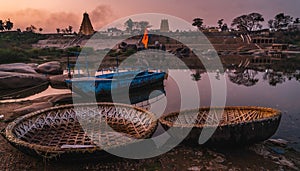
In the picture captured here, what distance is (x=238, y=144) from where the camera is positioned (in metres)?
7.23

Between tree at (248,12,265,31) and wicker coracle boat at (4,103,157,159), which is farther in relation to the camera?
tree at (248,12,265,31)

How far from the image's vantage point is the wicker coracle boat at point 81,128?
6.64 metres

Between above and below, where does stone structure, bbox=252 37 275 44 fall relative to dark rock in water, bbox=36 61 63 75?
above

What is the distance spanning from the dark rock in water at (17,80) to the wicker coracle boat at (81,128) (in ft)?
40.5

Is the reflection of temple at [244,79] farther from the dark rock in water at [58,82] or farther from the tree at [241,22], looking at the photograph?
the tree at [241,22]

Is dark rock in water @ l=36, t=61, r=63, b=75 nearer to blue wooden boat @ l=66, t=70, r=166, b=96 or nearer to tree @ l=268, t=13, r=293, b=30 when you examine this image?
blue wooden boat @ l=66, t=70, r=166, b=96

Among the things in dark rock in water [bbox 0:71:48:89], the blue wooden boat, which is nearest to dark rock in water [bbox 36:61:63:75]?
dark rock in water [bbox 0:71:48:89]

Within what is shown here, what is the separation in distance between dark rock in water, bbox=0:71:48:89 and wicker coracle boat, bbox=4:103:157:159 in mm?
12334

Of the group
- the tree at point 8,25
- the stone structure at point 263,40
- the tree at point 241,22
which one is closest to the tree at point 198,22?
the tree at point 241,22

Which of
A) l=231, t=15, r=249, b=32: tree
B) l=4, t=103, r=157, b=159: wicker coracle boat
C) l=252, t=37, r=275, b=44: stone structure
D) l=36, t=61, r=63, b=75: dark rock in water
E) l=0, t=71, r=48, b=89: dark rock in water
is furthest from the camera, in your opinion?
l=231, t=15, r=249, b=32: tree

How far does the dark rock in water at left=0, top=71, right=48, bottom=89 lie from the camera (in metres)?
19.0

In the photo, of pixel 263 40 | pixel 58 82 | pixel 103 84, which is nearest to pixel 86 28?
pixel 58 82

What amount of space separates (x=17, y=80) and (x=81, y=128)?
1372cm

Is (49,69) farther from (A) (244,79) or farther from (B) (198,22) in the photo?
(B) (198,22)
